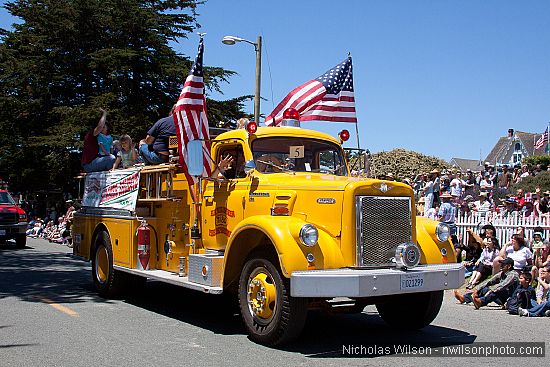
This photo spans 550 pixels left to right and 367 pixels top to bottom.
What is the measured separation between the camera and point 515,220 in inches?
583

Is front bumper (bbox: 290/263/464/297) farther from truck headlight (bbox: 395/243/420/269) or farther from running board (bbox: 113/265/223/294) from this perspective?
running board (bbox: 113/265/223/294)

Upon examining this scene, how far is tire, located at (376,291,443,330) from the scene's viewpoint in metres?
7.81

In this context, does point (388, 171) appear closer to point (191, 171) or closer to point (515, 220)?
point (515, 220)

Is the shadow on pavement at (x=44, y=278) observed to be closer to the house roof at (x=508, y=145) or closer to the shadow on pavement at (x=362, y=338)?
the shadow on pavement at (x=362, y=338)

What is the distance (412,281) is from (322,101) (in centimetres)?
482

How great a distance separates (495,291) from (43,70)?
30.0 m

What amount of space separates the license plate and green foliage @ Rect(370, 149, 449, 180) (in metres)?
27.0

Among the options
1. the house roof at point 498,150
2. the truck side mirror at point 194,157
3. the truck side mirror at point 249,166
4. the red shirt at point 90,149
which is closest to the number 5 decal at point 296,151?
the truck side mirror at point 249,166

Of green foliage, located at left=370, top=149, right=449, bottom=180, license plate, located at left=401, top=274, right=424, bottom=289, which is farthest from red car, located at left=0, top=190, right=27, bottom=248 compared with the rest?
green foliage, located at left=370, top=149, right=449, bottom=180

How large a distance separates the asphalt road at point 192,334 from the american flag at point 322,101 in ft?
10.8

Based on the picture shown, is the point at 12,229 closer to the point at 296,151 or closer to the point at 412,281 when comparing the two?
the point at 296,151

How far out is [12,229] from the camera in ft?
69.2

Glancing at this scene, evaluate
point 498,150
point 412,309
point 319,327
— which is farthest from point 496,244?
point 498,150

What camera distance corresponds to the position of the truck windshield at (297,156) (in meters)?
8.45
